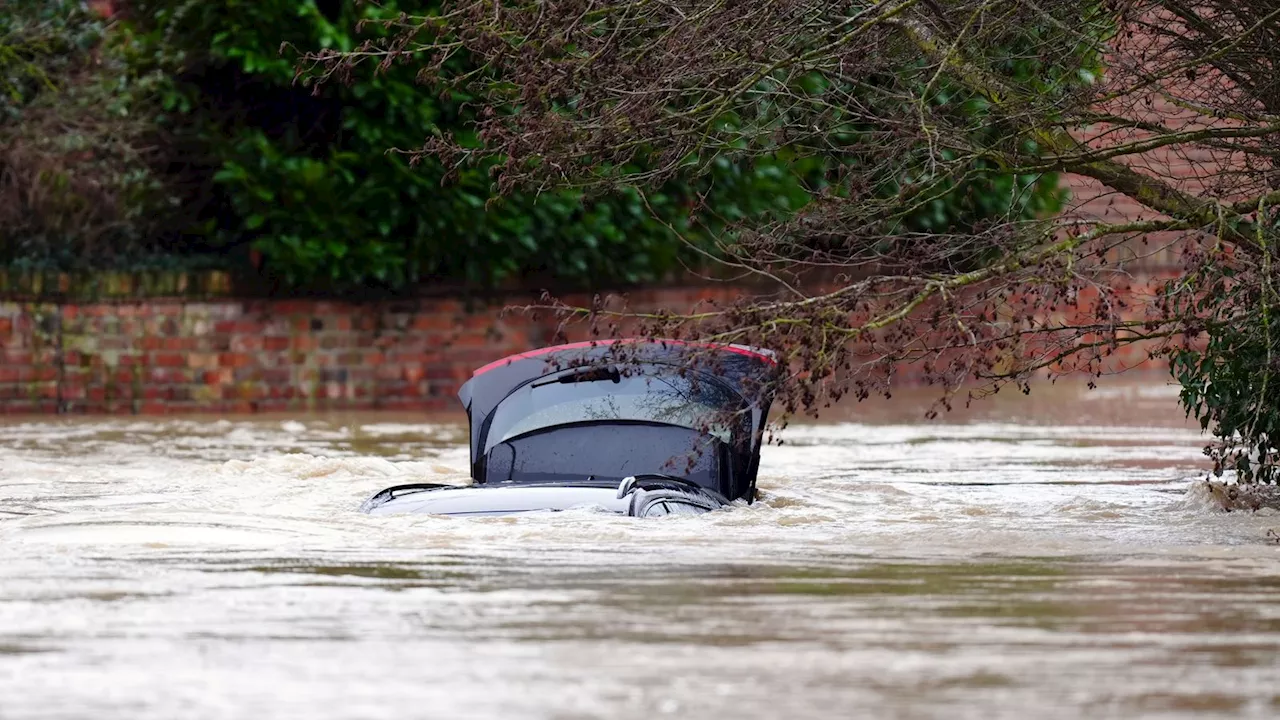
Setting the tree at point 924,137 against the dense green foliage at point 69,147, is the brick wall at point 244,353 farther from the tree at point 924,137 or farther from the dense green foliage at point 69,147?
the tree at point 924,137

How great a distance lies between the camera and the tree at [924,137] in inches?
449

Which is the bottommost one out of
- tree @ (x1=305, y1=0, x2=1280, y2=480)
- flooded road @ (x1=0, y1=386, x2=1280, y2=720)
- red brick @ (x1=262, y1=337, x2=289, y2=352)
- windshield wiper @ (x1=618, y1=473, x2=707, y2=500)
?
flooded road @ (x1=0, y1=386, x2=1280, y2=720)

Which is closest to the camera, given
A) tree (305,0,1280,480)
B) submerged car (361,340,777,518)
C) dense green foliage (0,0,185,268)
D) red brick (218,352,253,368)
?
tree (305,0,1280,480)

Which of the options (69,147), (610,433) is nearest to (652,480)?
(610,433)

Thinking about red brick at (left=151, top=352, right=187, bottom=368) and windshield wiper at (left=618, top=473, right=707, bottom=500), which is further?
red brick at (left=151, top=352, right=187, bottom=368)

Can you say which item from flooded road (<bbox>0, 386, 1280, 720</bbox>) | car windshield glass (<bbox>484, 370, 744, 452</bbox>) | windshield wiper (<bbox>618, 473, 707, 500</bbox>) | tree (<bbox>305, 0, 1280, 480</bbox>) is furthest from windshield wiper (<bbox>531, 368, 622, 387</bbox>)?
flooded road (<bbox>0, 386, 1280, 720</bbox>)

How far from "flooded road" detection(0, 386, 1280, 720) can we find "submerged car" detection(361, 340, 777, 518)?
0.23m

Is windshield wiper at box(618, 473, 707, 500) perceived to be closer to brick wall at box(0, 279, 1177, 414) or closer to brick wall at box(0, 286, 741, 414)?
brick wall at box(0, 279, 1177, 414)

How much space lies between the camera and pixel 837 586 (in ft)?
30.9

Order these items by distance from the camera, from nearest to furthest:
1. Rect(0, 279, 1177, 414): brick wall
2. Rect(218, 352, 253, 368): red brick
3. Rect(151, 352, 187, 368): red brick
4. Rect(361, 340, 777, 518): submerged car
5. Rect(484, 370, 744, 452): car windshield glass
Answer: Rect(361, 340, 777, 518): submerged car
Rect(484, 370, 744, 452): car windshield glass
Rect(0, 279, 1177, 414): brick wall
Rect(151, 352, 187, 368): red brick
Rect(218, 352, 253, 368): red brick

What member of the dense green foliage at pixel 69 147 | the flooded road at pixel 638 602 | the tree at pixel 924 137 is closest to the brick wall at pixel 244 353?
the dense green foliage at pixel 69 147

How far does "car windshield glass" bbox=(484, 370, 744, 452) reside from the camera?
12.6 meters

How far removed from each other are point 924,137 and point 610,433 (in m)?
2.51

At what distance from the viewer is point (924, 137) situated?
11891 millimetres
